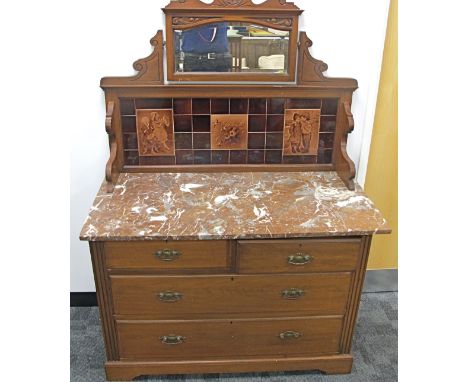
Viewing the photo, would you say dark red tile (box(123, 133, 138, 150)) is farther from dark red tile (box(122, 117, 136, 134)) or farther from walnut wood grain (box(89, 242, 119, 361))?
walnut wood grain (box(89, 242, 119, 361))

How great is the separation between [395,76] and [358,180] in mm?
514

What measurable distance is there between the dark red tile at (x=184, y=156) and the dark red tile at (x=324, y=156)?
1.95ft

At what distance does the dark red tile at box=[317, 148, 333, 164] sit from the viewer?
6.73 ft

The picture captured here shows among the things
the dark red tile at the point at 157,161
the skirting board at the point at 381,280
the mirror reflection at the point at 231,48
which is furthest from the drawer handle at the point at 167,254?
the skirting board at the point at 381,280

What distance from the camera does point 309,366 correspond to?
76.1 inches

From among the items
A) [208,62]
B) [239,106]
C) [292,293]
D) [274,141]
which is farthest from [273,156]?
[292,293]

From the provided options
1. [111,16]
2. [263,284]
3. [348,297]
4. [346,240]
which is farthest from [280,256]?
[111,16]

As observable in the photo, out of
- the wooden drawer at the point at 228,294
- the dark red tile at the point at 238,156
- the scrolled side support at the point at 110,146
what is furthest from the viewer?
the dark red tile at the point at 238,156

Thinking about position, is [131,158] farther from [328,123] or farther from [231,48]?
[328,123]

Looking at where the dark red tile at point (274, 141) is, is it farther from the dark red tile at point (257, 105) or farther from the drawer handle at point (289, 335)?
the drawer handle at point (289, 335)

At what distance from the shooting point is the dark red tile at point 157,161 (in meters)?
2.01

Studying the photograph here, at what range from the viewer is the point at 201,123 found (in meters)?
1.96

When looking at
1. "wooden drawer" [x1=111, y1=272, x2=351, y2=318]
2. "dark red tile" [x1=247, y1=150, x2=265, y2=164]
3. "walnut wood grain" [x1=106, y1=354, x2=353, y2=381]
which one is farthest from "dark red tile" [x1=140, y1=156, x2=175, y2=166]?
"walnut wood grain" [x1=106, y1=354, x2=353, y2=381]

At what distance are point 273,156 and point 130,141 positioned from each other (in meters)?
0.65
